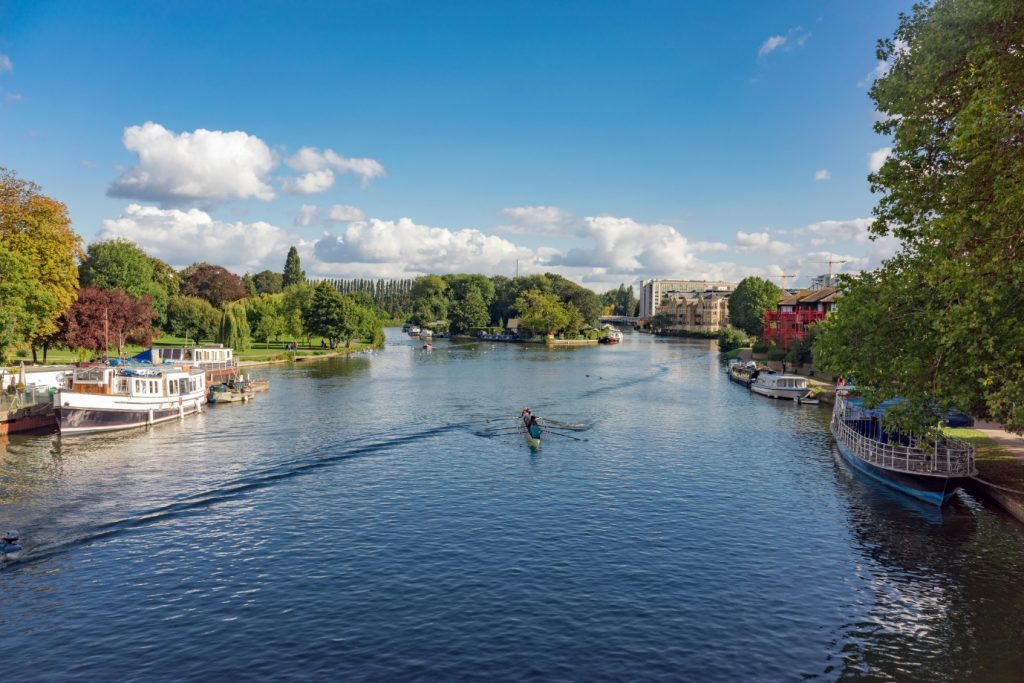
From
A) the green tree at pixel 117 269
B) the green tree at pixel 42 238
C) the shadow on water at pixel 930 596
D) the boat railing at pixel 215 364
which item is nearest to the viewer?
the shadow on water at pixel 930 596

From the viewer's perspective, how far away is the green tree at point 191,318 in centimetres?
14338

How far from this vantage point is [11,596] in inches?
1123

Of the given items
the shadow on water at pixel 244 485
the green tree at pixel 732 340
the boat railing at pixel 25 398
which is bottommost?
the shadow on water at pixel 244 485

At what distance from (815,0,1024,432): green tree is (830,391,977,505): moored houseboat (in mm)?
3705

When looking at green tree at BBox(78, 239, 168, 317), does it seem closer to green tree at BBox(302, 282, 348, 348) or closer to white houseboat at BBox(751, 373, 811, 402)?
green tree at BBox(302, 282, 348, 348)

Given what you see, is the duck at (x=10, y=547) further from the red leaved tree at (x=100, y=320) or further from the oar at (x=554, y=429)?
the red leaved tree at (x=100, y=320)

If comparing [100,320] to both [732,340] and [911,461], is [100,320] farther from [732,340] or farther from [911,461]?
[732,340]

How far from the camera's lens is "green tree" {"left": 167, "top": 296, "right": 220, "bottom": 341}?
143375 millimetres

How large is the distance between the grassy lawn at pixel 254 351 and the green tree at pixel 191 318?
9.56 feet

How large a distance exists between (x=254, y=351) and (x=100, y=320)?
5874cm

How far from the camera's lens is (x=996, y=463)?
45750mm

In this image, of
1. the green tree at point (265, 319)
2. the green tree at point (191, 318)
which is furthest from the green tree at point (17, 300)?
the green tree at point (265, 319)

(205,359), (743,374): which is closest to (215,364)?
(205,359)

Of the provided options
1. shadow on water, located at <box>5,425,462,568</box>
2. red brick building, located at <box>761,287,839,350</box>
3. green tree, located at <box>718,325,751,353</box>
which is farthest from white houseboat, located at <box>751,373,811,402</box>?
green tree, located at <box>718,325,751,353</box>
